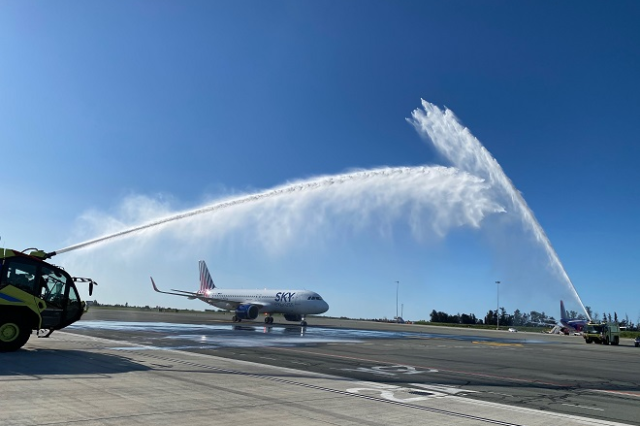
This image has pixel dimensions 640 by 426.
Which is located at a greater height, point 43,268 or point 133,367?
point 43,268

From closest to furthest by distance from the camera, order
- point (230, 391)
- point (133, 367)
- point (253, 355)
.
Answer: point (230, 391) < point (133, 367) < point (253, 355)

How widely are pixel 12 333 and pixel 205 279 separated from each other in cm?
6122

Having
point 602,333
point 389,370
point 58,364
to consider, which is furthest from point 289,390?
point 602,333

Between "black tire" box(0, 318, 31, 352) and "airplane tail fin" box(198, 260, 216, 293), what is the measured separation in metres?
60.0

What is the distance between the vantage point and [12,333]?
14773 mm

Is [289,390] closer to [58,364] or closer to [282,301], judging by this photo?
[58,364]

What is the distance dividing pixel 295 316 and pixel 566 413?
4926 cm

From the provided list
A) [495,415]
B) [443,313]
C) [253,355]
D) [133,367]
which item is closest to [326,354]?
[253,355]

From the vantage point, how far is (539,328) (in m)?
107

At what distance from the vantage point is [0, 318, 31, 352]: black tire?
14.6m

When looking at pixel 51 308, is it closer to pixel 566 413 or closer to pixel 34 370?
pixel 34 370

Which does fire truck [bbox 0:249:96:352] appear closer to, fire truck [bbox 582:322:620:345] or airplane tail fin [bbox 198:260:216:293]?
fire truck [bbox 582:322:620:345]

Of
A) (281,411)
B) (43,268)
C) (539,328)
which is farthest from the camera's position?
(539,328)

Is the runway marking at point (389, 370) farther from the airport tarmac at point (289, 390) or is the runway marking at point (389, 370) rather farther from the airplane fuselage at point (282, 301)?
the airplane fuselage at point (282, 301)
